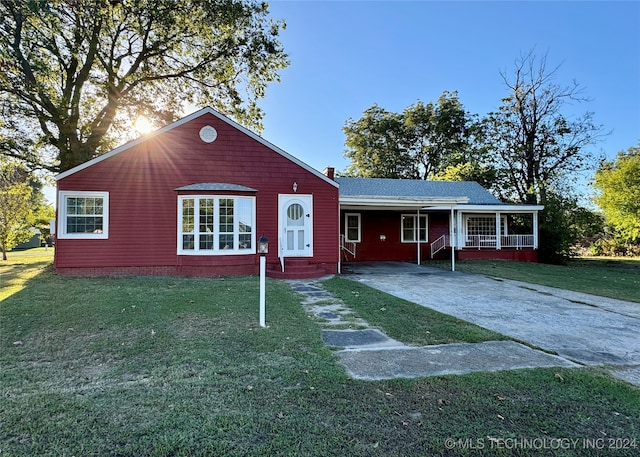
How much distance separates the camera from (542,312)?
6.86 meters

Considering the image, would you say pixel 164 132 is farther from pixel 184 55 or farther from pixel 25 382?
pixel 184 55

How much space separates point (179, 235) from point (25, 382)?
7865mm

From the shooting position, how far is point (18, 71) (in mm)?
13500

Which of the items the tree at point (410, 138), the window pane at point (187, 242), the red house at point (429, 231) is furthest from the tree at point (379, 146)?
the window pane at point (187, 242)

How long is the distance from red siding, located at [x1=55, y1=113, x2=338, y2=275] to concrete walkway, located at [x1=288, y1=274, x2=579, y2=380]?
22.5ft

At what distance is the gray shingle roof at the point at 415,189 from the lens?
1802 centimetres

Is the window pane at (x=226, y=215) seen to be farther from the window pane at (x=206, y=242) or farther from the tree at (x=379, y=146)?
Answer: the tree at (x=379, y=146)

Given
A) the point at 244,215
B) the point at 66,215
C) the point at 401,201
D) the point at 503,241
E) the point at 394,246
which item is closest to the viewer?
the point at 66,215

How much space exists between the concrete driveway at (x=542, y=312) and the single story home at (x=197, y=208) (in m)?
2.67

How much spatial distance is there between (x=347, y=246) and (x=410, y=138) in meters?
21.4

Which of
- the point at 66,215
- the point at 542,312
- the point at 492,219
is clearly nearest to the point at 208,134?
the point at 66,215

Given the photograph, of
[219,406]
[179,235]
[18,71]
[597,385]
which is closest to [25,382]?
[219,406]

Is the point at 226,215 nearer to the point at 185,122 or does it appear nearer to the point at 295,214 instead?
the point at 295,214

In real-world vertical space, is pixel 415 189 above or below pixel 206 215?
above
